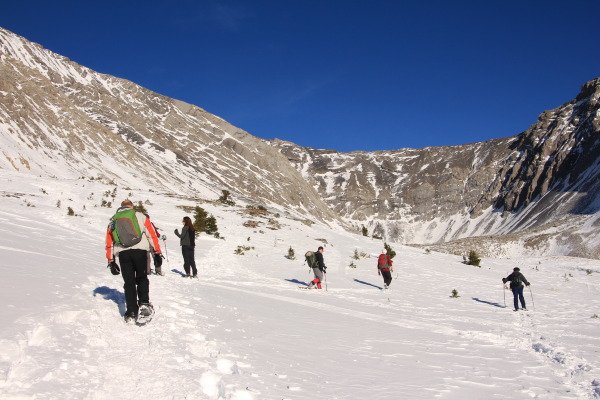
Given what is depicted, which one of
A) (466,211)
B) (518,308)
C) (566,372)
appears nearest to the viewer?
(566,372)

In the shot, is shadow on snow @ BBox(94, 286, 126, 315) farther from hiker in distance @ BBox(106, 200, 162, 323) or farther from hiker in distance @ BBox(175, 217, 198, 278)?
hiker in distance @ BBox(175, 217, 198, 278)

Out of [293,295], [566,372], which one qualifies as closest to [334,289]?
[293,295]

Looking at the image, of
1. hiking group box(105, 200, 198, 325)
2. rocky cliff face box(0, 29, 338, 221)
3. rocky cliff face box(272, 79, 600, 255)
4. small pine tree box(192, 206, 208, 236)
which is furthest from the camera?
rocky cliff face box(272, 79, 600, 255)

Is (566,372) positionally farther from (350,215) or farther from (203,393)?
(350,215)

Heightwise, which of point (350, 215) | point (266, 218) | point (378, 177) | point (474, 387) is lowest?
point (474, 387)

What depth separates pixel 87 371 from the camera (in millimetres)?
3902

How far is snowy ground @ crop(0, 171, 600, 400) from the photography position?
4.01 m

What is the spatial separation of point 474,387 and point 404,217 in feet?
497

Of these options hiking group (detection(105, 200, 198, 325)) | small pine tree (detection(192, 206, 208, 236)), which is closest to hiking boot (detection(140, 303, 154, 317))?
hiking group (detection(105, 200, 198, 325))

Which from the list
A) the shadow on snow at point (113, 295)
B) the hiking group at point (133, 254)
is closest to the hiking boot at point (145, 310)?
the hiking group at point (133, 254)

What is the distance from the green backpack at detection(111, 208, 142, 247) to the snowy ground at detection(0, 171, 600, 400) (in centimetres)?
95

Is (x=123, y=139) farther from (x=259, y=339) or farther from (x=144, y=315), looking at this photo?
(x=259, y=339)

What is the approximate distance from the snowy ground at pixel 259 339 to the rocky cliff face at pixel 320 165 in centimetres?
4013

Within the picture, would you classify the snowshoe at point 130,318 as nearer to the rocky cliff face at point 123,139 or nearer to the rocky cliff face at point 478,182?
the rocky cliff face at point 123,139
